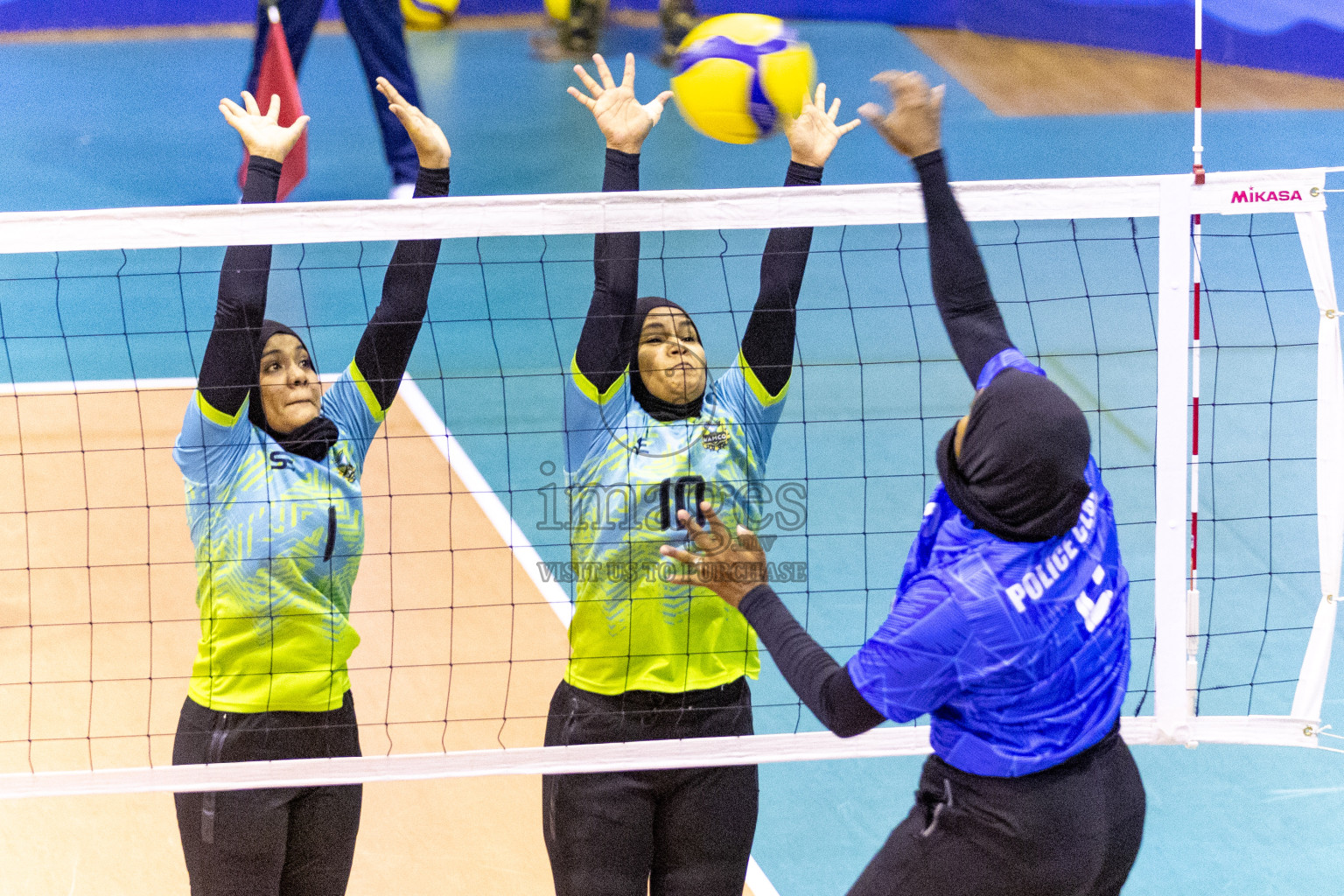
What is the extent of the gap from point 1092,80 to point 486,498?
796 centimetres

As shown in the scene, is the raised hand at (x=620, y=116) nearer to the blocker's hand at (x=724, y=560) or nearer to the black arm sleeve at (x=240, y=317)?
the black arm sleeve at (x=240, y=317)

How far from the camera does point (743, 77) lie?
11.5ft

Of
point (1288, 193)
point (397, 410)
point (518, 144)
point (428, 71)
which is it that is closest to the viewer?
point (1288, 193)

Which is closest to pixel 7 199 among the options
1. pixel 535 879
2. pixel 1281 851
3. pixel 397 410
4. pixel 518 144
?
pixel 518 144

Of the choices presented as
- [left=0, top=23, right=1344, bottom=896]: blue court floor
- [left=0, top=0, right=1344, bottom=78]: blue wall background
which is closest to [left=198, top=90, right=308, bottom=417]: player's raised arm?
[left=0, top=23, right=1344, bottom=896]: blue court floor

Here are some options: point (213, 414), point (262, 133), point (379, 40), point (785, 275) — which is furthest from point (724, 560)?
point (379, 40)

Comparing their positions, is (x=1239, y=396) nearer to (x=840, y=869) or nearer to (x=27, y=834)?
(x=840, y=869)

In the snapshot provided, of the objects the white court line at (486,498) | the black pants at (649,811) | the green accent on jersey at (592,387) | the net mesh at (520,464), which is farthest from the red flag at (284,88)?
the black pants at (649,811)

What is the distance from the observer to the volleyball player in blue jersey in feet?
6.98

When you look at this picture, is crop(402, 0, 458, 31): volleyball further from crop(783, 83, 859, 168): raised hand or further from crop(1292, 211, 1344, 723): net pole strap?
crop(1292, 211, 1344, 723): net pole strap

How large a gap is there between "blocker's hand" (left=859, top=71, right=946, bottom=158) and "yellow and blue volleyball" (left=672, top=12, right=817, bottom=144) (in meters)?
0.93

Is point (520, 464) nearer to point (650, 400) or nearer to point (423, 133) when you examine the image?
point (650, 400)

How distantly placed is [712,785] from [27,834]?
2306 millimetres

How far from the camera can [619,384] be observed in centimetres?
284
